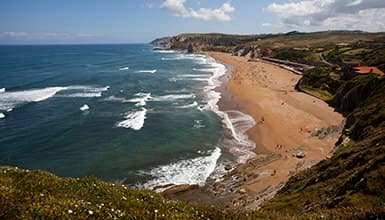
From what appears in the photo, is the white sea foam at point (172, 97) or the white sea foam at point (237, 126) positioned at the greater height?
the white sea foam at point (172, 97)

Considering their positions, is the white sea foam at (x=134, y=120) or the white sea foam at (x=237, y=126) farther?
the white sea foam at (x=134, y=120)

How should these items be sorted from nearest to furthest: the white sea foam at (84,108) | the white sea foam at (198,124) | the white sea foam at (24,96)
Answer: the white sea foam at (198,124) → the white sea foam at (84,108) → the white sea foam at (24,96)

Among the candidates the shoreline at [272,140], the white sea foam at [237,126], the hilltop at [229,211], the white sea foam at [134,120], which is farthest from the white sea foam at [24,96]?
the hilltop at [229,211]

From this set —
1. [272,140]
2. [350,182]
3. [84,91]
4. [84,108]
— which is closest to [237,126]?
[272,140]

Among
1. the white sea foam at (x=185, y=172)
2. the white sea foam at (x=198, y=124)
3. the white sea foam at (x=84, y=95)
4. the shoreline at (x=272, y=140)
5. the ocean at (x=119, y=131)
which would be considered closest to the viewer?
the shoreline at (x=272, y=140)

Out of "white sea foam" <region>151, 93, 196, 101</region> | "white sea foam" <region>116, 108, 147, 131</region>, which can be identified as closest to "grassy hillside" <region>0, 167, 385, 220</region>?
"white sea foam" <region>116, 108, 147, 131</region>

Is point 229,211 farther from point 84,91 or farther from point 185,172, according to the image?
point 84,91

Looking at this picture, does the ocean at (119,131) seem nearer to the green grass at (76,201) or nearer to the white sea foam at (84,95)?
the white sea foam at (84,95)
